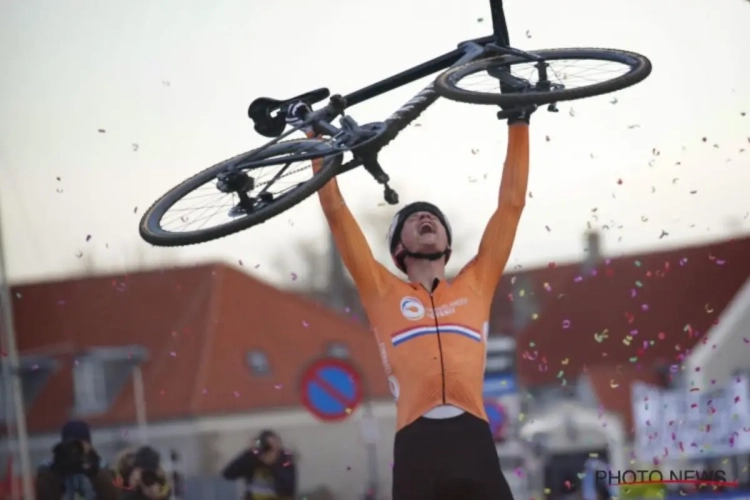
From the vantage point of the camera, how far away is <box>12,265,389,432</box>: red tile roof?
16.8ft

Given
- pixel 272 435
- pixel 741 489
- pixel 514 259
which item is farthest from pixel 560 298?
pixel 272 435

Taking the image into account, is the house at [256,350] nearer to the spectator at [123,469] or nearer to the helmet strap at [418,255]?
the spectator at [123,469]

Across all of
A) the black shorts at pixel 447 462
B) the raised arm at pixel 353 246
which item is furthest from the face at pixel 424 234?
the black shorts at pixel 447 462

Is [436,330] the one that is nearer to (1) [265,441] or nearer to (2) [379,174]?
(2) [379,174]

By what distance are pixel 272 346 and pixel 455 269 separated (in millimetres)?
874

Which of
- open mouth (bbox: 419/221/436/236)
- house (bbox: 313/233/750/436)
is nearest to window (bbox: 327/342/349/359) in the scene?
house (bbox: 313/233/750/436)

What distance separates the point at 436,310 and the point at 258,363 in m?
2.46

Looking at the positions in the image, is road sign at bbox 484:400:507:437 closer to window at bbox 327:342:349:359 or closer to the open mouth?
window at bbox 327:342:349:359

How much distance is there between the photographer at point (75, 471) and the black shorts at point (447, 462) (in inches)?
68.7

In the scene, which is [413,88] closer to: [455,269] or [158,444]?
[455,269]

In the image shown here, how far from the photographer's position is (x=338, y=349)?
5176 millimetres

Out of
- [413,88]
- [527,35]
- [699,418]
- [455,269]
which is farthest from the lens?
[699,418]

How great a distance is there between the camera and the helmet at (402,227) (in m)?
3.02

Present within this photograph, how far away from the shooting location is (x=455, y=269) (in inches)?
190
